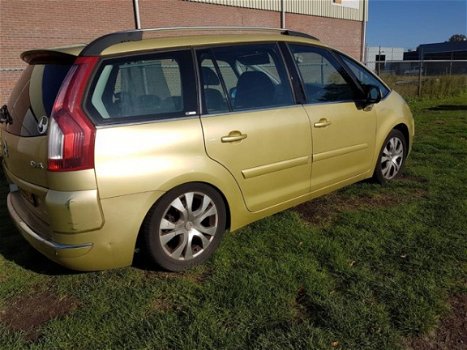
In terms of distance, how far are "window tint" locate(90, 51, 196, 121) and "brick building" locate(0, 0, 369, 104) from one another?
34.3 ft

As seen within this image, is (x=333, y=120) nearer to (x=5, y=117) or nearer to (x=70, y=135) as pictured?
(x=70, y=135)

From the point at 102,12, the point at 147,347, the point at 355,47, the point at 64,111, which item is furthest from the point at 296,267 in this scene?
the point at 355,47

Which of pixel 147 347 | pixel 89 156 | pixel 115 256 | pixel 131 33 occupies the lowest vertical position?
pixel 147 347

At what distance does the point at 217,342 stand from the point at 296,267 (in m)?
0.96

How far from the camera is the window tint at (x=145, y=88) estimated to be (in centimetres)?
268

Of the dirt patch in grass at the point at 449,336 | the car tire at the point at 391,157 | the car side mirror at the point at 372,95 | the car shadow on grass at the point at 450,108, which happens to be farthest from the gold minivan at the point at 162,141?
the car shadow on grass at the point at 450,108

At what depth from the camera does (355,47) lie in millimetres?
30672

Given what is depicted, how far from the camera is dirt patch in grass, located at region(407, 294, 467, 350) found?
227 cm

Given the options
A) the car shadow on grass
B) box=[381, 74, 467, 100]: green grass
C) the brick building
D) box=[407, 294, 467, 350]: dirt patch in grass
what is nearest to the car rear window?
box=[407, 294, 467, 350]: dirt patch in grass

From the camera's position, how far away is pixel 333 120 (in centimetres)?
388

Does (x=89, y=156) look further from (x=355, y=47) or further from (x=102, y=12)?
(x=355, y=47)

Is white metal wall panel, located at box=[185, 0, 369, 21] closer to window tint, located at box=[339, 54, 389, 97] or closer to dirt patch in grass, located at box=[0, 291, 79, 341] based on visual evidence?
window tint, located at box=[339, 54, 389, 97]

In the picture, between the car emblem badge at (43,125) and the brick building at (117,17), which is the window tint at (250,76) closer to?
the car emblem badge at (43,125)

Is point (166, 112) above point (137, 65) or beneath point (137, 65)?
beneath
